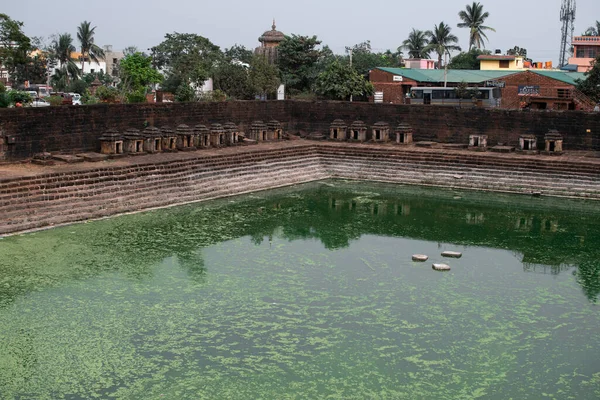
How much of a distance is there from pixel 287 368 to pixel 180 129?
37.0 ft

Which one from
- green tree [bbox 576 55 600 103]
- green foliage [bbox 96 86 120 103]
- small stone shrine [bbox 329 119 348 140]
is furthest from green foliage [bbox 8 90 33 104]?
green tree [bbox 576 55 600 103]

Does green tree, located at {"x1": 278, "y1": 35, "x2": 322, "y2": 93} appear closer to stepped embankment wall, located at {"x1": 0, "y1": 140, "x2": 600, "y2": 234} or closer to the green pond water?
stepped embankment wall, located at {"x1": 0, "y1": 140, "x2": 600, "y2": 234}

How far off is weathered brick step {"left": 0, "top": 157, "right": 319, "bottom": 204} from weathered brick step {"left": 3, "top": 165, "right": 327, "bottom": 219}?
19cm

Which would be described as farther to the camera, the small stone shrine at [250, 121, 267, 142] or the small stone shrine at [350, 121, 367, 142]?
the small stone shrine at [350, 121, 367, 142]

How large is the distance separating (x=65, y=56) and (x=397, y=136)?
89.1 feet

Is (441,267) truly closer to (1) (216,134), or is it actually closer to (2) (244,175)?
(2) (244,175)

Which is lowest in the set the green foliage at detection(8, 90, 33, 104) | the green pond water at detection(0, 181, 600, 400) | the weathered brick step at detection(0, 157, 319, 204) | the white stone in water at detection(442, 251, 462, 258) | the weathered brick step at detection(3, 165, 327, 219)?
the green pond water at detection(0, 181, 600, 400)

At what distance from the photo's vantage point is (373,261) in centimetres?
1148

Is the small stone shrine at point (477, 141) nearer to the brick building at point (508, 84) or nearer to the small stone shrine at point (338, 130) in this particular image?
the small stone shrine at point (338, 130)

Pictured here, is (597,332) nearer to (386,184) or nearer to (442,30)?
(386,184)

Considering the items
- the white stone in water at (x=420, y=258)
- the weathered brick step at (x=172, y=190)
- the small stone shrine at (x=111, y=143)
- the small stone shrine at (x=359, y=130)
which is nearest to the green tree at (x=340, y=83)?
→ the small stone shrine at (x=359, y=130)

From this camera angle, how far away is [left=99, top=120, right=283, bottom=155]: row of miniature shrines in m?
16.6

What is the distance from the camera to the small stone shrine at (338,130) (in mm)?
20859

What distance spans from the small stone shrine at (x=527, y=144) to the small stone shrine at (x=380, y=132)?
338 centimetres
